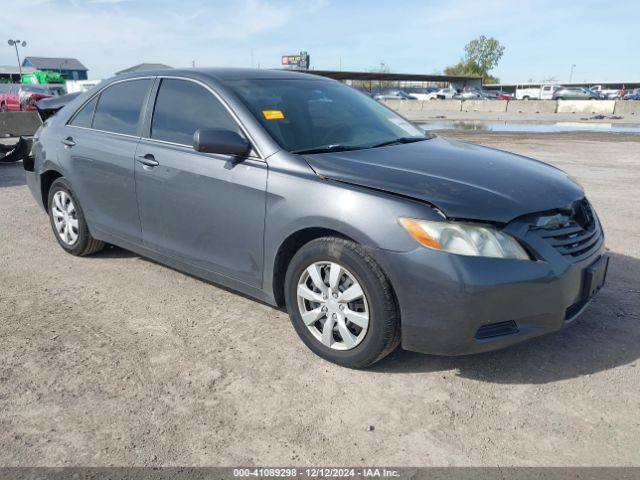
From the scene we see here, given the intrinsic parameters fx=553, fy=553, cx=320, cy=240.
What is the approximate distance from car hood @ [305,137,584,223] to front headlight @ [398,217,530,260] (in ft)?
0.21

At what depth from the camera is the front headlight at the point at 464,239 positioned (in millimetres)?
2705

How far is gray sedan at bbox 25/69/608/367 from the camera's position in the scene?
2746 millimetres

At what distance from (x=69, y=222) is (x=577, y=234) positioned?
4.24 meters

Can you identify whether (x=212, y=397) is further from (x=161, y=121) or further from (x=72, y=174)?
(x=72, y=174)

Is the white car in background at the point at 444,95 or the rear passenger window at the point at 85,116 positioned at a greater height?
the rear passenger window at the point at 85,116

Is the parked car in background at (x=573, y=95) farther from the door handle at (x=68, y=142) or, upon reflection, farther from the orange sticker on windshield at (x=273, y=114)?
the orange sticker on windshield at (x=273, y=114)

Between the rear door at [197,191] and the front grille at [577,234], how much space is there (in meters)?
1.65

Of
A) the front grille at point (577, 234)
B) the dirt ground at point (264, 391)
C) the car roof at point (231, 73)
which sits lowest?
the dirt ground at point (264, 391)

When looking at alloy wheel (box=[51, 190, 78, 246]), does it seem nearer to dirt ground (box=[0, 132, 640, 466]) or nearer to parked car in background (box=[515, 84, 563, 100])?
dirt ground (box=[0, 132, 640, 466])

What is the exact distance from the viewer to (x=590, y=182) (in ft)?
29.1

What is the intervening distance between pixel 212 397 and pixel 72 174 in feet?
9.34

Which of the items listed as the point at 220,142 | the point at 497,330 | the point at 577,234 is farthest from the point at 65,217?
the point at 577,234

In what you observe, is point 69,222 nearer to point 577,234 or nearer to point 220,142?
point 220,142

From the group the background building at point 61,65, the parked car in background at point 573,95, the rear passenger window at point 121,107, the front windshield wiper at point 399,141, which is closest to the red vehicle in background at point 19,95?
the rear passenger window at point 121,107
